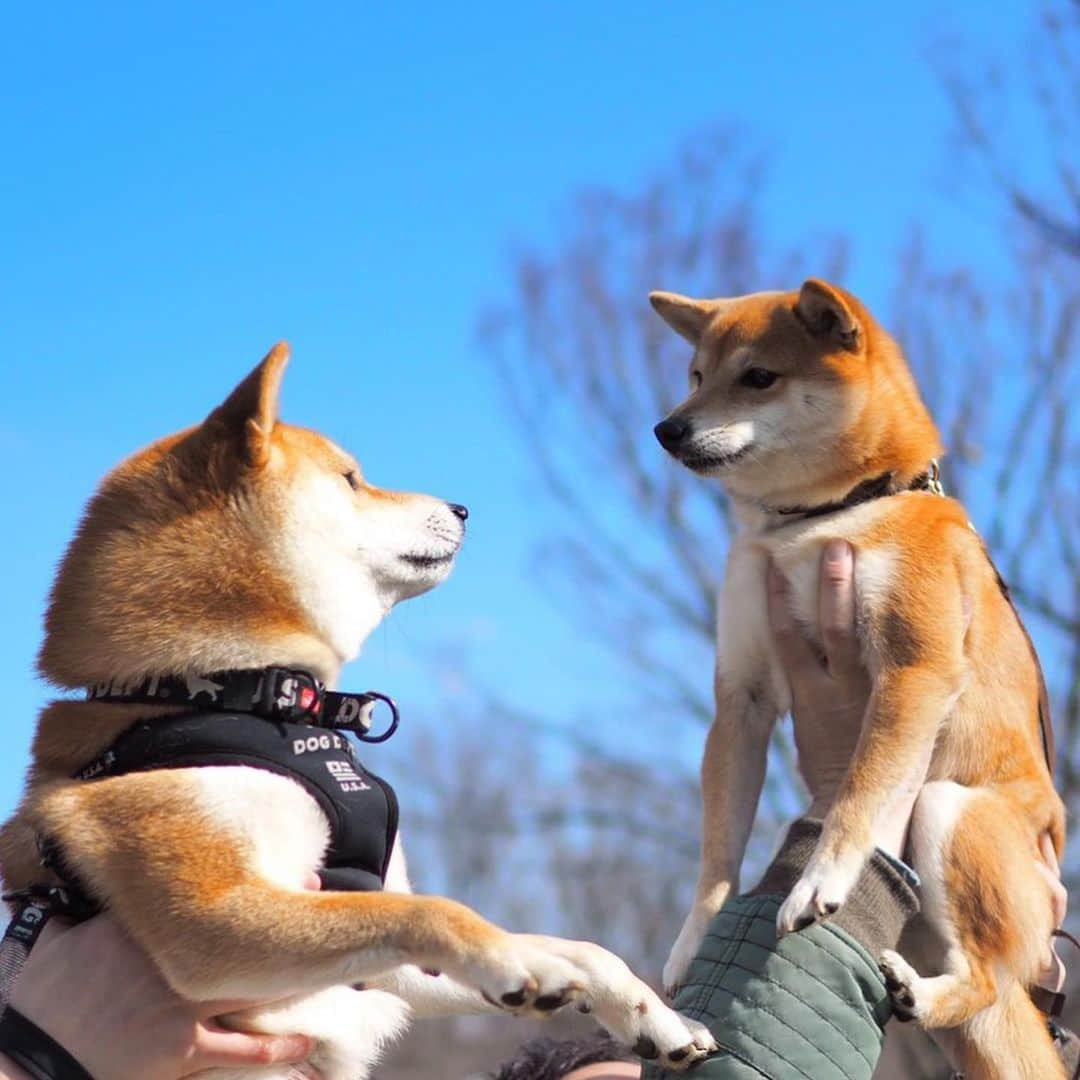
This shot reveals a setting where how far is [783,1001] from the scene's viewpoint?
88.7 inches

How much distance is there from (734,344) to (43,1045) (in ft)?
7.71

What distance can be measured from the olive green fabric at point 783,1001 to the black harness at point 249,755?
631mm

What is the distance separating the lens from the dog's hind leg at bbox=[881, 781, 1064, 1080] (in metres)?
2.86

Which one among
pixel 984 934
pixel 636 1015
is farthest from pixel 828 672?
pixel 636 1015

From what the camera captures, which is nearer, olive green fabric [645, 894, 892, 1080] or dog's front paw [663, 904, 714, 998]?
olive green fabric [645, 894, 892, 1080]

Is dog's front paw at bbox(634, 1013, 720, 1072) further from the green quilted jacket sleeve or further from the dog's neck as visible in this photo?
the dog's neck

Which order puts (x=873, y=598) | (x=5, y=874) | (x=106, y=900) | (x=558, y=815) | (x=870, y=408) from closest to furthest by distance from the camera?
(x=106, y=900)
(x=5, y=874)
(x=873, y=598)
(x=870, y=408)
(x=558, y=815)

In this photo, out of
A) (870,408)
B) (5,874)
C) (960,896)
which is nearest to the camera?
(5,874)

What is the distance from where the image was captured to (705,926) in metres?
2.99

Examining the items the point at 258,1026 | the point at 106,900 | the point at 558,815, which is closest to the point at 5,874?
the point at 106,900

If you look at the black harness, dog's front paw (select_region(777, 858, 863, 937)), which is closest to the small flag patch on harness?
the black harness

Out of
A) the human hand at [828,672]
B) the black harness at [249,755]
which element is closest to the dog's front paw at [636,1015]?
the black harness at [249,755]

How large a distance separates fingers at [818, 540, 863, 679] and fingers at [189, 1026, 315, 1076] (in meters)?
1.48

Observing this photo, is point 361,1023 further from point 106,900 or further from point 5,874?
point 5,874
